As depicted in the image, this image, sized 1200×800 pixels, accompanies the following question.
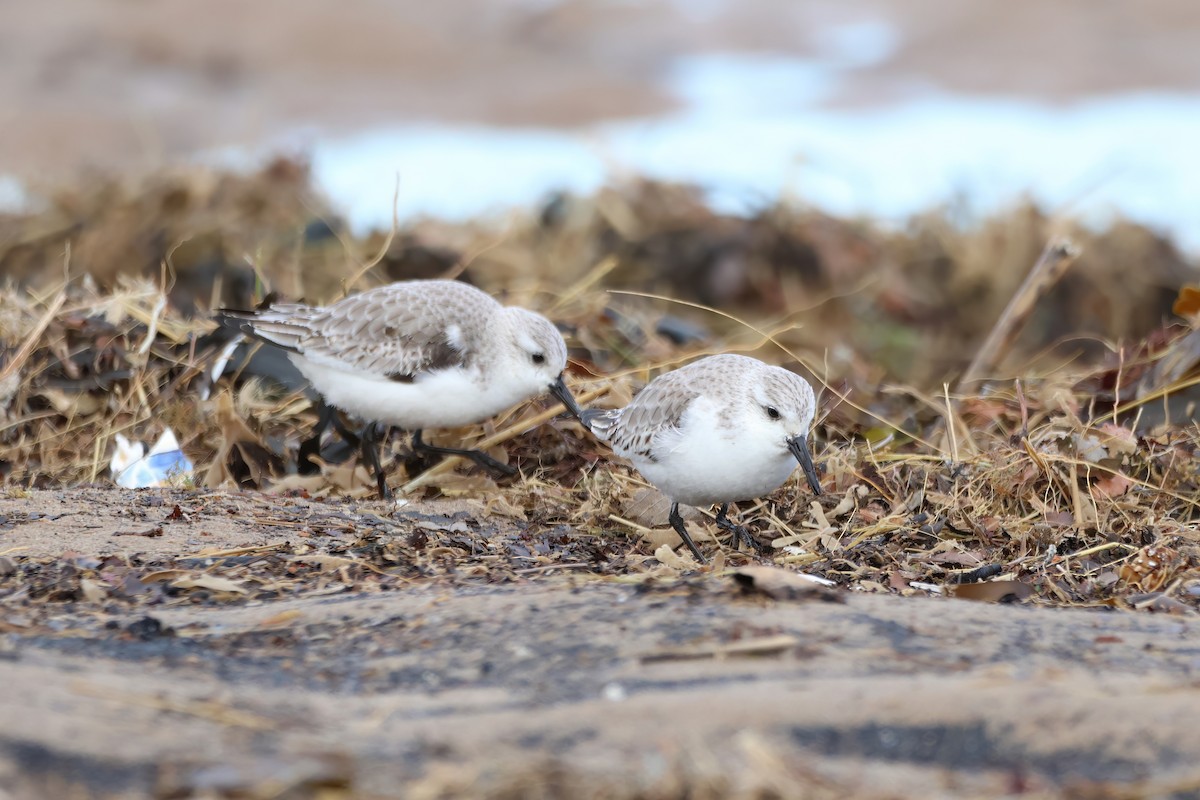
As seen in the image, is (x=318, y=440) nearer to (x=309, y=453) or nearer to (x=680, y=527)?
(x=309, y=453)

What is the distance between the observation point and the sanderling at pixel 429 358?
17.9 ft

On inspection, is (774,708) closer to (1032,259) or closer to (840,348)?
(840,348)

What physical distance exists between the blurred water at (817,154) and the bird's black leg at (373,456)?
159 inches

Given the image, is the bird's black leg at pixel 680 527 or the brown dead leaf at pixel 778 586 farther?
the bird's black leg at pixel 680 527

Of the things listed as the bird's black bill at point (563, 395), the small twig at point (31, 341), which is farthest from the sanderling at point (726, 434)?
the small twig at point (31, 341)

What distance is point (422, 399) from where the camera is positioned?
5.44 m

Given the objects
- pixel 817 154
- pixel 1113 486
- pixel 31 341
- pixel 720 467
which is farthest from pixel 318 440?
pixel 817 154

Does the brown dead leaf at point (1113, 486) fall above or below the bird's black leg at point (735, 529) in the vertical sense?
above

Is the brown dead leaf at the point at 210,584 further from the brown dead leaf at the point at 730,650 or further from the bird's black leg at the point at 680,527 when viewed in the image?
the bird's black leg at the point at 680,527

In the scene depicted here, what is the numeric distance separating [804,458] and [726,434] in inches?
9.9

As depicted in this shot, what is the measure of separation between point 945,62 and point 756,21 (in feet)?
7.06

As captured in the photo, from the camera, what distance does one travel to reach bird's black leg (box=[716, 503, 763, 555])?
4812mm

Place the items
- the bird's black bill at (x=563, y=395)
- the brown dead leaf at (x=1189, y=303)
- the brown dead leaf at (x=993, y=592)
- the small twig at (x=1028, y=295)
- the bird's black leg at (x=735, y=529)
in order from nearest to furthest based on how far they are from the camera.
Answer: the brown dead leaf at (x=993, y=592) → the bird's black leg at (x=735, y=529) → the bird's black bill at (x=563, y=395) → the brown dead leaf at (x=1189, y=303) → the small twig at (x=1028, y=295)

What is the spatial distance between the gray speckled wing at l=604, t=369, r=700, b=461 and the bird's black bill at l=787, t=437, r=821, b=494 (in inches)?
13.9
